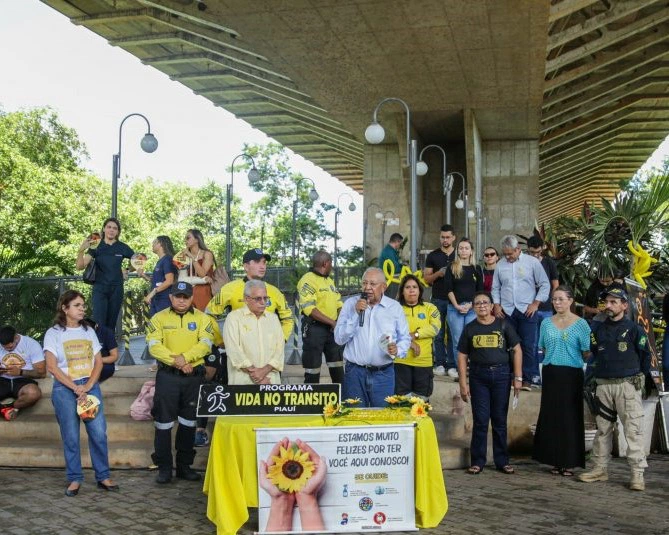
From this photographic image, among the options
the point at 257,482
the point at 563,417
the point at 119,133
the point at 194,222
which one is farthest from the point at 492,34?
the point at 194,222

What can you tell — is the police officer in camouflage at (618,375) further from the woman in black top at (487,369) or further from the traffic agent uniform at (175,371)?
the traffic agent uniform at (175,371)

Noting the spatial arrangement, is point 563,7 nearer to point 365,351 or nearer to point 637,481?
point 637,481

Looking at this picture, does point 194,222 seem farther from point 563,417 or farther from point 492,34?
point 563,417

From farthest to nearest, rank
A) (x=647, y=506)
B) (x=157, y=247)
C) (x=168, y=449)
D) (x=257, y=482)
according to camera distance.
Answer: (x=157, y=247) < (x=168, y=449) < (x=647, y=506) < (x=257, y=482)

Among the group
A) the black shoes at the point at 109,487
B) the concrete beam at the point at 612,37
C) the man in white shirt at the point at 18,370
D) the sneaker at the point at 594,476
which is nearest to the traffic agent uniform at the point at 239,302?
the black shoes at the point at 109,487

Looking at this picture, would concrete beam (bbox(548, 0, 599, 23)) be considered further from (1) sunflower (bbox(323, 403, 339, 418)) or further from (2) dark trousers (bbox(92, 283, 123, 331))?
(1) sunflower (bbox(323, 403, 339, 418))

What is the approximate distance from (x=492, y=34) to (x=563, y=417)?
1309 cm

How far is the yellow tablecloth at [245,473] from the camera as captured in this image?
6266mm

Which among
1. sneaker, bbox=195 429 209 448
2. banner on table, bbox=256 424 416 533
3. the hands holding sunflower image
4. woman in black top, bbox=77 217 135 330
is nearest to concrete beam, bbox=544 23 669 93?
woman in black top, bbox=77 217 135 330

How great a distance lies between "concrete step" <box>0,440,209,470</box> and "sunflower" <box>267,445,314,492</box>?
2.64 m

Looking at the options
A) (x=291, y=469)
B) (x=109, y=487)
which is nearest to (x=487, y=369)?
(x=291, y=469)

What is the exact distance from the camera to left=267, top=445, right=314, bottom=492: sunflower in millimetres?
6160

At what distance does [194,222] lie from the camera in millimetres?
60906

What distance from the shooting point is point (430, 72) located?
23156 mm
